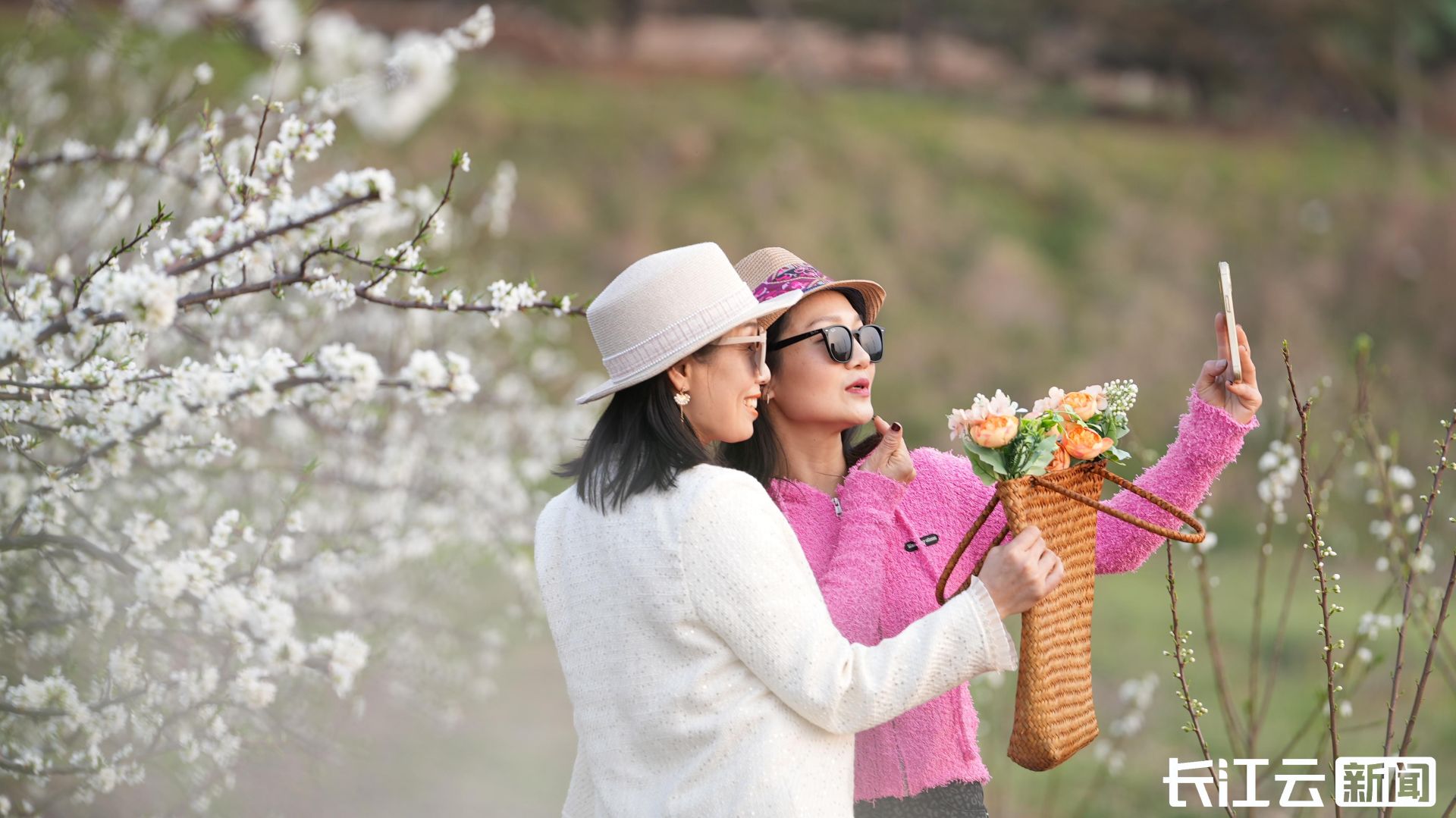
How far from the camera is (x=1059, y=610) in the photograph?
1.83 metres

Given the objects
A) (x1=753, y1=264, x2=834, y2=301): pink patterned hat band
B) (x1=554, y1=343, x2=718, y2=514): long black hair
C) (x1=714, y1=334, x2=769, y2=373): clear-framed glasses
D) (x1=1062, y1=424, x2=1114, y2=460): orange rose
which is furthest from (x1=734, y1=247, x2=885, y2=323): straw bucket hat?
(x1=1062, y1=424, x2=1114, y2=460): orange rose

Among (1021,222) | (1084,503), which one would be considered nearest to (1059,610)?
(1084,503)

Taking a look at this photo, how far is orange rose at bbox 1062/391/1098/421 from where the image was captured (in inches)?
74.7

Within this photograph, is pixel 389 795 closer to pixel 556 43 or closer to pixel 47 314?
pixel 47 314

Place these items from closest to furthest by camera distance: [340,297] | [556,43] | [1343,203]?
[340,297] < [1343,203] < [556,43]

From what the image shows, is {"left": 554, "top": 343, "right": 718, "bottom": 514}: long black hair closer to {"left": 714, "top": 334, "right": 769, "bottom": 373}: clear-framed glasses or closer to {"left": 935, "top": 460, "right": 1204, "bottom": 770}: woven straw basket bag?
{"left": 714, "top": 334, "right": 769, "bottom": 373}: clear-framed glasses

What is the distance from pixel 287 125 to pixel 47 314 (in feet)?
1.57

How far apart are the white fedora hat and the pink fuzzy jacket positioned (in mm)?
A: 370

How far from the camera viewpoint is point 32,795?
10.5ft

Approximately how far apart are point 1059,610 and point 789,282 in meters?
0.63

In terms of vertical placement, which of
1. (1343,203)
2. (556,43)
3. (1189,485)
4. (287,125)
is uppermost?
(556,43)

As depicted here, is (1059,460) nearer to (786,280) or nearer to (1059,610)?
(1059,610)

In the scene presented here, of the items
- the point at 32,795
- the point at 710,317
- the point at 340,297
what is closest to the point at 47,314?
the point at 340,297

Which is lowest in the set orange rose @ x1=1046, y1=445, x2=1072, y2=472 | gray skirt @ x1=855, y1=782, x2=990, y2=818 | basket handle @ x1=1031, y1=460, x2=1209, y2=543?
gray skirt @ x1=855, y1=782, x2=990, y2=818
